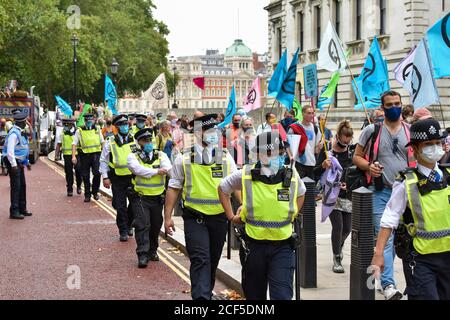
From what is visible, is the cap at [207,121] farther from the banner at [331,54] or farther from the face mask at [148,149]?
the banner at [331,54]

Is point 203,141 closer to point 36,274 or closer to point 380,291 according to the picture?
point 380,291

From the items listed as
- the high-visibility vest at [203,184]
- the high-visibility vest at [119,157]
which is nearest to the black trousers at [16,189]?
the high-visibility vest at [119,157]

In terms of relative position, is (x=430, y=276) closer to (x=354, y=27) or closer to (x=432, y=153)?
(x=432, y=153)

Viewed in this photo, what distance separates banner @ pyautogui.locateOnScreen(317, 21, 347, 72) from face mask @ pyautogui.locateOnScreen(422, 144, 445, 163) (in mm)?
8030

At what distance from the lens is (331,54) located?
45.3 feet

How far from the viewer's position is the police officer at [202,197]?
7500 mm

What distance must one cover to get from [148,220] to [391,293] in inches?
155

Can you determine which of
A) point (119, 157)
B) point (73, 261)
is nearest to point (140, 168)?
point (73, 261)

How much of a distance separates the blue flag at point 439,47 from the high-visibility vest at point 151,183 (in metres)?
3.59

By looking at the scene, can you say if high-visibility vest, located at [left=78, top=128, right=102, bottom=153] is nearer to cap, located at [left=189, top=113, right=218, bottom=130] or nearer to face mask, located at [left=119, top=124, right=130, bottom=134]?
face mask, located at [left=119, top=124, right=130, bottom=134]

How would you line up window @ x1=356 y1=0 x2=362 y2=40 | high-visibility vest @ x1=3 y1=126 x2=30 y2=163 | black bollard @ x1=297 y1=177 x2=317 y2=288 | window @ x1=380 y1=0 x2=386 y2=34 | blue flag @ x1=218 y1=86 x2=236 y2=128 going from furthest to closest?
1. window @ x1=356 y1=0 x2=362 y2=40
2. window @ x1=380 y1=0 x2=386 y2=34
3. blue flag @ x1=218 y1=86 x2=236 y2=128
4. high-visibility vest @ x1=3 y1=126 x2=30 y2=163
5. black bollard @ x1=297 y1=177 x2=317 y2=288

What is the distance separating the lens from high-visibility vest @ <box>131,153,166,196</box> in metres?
10.5

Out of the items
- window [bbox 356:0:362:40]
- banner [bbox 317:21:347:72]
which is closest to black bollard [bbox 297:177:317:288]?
banner [bbox 317:21:347:72]

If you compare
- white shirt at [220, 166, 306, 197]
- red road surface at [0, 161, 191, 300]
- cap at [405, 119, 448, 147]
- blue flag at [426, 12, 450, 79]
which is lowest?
red road surface at [0, 161, 191, 300]
